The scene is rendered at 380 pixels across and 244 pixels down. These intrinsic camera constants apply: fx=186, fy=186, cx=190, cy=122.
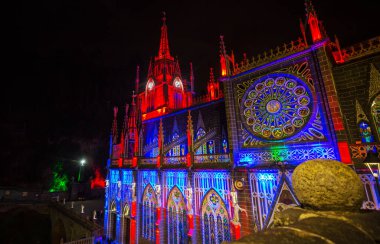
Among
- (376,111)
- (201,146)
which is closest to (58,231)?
(201,146)

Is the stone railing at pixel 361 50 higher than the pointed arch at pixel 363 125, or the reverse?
the stone railing at pixel 361 50

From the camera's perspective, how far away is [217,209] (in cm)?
1243

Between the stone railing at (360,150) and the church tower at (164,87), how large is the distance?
22350mm

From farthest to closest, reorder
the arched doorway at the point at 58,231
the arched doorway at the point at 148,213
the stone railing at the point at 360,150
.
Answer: the arched doorway at the point at 58,231 < the arched doorway at the point at 148,213 < the stone railing at the point at 360,150

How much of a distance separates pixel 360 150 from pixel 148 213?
15.7m

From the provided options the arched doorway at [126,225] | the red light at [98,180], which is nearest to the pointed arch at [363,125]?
the arched doorway at [126,225]

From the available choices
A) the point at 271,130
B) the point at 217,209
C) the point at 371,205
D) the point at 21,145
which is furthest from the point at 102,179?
the point at 371,205

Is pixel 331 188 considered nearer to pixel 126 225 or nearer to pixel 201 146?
pixel 201 146

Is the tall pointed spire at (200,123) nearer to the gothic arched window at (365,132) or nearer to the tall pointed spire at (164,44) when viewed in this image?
the gothic arched window at (365,132)

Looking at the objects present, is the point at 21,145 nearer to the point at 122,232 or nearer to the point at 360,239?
the point at 122,232

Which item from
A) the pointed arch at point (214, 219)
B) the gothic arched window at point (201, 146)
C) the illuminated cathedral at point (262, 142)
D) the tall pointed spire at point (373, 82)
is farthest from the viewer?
the gothic arched window at point (201, 146)

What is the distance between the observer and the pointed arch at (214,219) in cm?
1219

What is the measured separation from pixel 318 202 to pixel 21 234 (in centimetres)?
3056

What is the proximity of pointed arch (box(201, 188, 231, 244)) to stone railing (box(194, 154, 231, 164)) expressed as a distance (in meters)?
1.96
